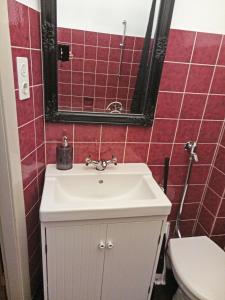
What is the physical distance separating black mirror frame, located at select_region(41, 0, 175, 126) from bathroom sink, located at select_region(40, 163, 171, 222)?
11.5 inches

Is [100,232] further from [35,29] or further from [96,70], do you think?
[35,29]

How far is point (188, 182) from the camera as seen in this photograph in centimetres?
152

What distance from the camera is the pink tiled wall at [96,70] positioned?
114cm

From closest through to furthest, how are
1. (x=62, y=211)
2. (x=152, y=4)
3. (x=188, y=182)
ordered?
(x=62, y=211), (x=152, y=4), (x=188, y=182)

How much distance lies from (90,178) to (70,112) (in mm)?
389

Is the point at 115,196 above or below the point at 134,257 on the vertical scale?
above

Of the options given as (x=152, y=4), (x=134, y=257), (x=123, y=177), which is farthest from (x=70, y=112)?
(x=134, y=257)

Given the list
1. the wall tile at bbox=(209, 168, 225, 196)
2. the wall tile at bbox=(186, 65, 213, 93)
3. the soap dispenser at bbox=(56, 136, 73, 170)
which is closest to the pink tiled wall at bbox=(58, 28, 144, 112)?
the soap dispenser at bbox=(56, 136, 73, 170)

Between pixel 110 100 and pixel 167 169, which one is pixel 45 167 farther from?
pixel 167 169

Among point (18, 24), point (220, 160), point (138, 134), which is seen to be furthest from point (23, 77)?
point (220, 160)

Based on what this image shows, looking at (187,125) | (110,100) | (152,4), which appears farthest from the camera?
(187,125)

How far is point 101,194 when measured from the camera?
51.8 inches

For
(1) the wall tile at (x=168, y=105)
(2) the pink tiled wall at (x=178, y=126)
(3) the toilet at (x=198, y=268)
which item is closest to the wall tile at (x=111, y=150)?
(2) the pink tiled wall at (x=178, y=126)

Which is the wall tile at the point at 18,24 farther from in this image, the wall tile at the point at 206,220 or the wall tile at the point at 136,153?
the wall tile at the point at 206,220
